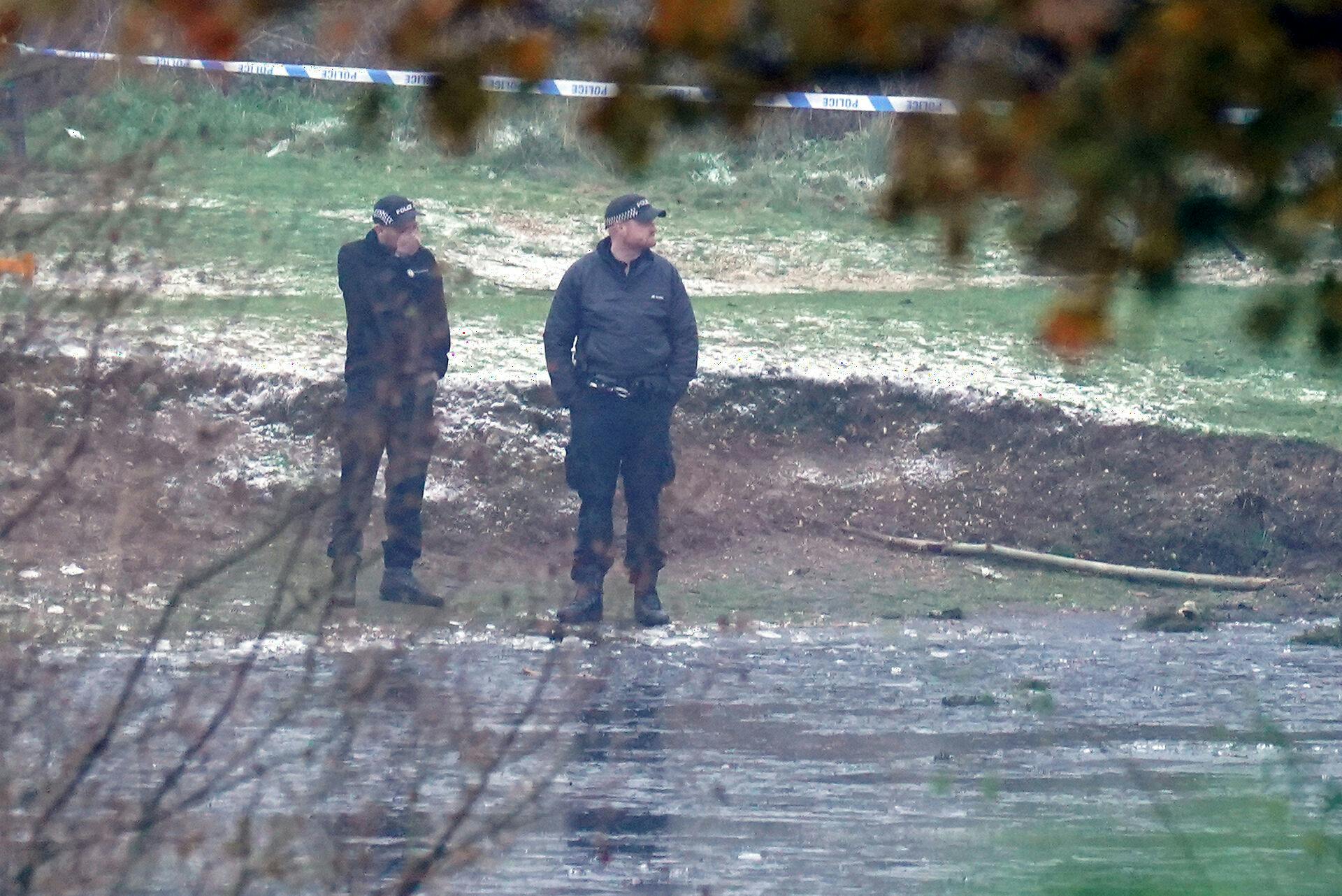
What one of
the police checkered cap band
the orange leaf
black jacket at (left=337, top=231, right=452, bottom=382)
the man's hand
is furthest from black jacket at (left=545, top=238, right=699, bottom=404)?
the orange leaf

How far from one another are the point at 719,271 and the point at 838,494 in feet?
16.8

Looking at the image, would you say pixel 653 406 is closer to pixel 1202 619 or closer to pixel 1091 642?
pixel 1091 642

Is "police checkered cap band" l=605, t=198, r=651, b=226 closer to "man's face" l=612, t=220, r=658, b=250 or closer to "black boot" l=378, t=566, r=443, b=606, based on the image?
"man's face" l=612, t=220, r=658, b=250

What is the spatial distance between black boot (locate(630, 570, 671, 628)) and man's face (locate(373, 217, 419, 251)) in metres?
2.03

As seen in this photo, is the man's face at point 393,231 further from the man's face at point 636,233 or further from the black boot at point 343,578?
the black boot at point 343,578

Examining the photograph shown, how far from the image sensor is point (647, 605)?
9859 millimetres

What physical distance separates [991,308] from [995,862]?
1074cm

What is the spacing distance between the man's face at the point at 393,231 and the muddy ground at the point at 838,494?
1.52m

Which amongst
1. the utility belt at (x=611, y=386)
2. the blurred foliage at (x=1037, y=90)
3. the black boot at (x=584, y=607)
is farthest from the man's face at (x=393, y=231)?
the blurred foliage at (x=1037, y=90)

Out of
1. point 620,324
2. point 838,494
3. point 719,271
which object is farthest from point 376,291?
point 719,271

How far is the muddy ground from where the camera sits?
36.8 ft

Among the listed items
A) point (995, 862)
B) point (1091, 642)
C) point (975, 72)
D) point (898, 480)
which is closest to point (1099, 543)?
point (898, 480)

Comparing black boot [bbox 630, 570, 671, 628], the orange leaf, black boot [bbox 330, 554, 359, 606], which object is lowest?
black boot [bbox 630, 570, 671, 628]

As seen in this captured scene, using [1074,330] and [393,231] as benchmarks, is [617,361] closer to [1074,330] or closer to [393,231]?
[393,231]
